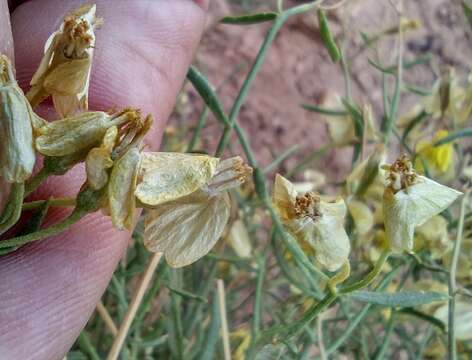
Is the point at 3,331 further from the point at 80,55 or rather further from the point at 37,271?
the point at 80,55

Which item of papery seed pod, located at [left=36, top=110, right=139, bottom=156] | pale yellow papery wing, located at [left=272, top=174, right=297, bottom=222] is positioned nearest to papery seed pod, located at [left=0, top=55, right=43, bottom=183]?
papery seed pod, located at [left=36, top=110, right=139, bottom=156]

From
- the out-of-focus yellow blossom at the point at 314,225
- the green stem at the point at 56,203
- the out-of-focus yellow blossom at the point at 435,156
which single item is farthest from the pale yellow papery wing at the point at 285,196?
the out-of-focus yellow blossom at the point at 435,156

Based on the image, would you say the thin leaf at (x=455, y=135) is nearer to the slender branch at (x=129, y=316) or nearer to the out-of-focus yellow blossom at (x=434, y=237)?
the out-of-focus yellow blossom at (x=434, y=237)

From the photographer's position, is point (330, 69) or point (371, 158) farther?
point (330, 69)

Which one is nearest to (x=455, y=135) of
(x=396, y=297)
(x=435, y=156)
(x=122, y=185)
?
(x=435, y=156)

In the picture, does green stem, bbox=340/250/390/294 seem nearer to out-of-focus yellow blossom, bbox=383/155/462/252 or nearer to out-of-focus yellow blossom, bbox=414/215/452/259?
out-of-focus yellow blossom, bbox=383/155/462/252

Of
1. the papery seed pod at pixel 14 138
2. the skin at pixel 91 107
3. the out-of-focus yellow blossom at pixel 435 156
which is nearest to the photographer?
the papery seed pod at pixel 14 138

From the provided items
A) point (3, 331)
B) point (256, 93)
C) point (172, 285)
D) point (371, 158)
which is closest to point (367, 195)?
point (371, 158)
